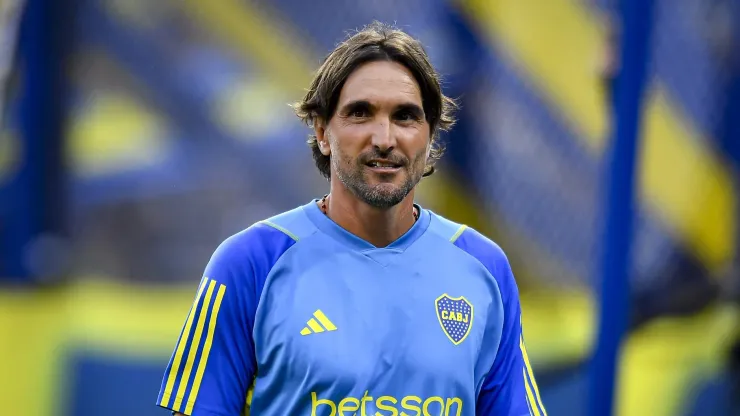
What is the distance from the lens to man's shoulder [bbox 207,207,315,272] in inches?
77.4

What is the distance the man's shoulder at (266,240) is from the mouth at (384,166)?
0.19 m

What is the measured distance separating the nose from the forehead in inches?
1.9

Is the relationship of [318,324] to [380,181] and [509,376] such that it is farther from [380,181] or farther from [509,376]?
[509,376]

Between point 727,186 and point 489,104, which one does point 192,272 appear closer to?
point 489,104

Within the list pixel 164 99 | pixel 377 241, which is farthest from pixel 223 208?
pixel 377 241

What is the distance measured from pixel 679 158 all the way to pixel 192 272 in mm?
1959

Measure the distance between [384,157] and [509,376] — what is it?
490 millimetres

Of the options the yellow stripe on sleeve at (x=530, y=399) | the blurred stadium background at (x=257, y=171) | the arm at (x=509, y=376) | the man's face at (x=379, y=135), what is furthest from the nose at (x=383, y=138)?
the blurred stadium background at (x=257, y=171)

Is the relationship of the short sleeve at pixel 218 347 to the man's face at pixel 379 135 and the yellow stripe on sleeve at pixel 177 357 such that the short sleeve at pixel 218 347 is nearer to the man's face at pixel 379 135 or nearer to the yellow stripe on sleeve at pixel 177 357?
the yellow stripe on sleeve at pixel 177 357

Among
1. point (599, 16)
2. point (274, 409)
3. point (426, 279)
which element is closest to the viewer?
point (274, 409)

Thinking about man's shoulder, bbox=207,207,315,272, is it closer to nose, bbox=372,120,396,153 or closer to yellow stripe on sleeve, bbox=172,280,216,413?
yellow stripe on sleeve, bbox=172,280,216,413

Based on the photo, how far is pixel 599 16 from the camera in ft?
13.3

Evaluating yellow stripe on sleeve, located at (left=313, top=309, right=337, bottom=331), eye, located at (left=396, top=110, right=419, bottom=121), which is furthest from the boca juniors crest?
eye, located at (left=396, top=110, right=419, bottom=121)

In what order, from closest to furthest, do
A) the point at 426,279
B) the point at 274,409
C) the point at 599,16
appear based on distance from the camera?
the point at 274,409 < the point at 426,279 < the point at 599,16
